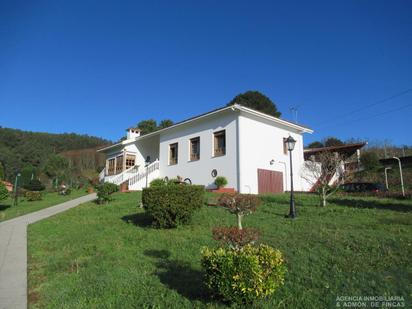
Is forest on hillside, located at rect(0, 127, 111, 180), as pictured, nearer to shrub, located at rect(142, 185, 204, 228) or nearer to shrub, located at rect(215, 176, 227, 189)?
shrub, located at rect(215, 176, 227, 189)

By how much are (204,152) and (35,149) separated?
43.8m

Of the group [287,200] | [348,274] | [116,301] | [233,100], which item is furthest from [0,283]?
[233,100]

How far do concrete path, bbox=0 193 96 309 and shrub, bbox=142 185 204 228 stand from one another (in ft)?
11.1

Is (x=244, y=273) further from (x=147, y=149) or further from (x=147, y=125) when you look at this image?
(x=147, y=125)

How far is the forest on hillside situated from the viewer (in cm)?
3881

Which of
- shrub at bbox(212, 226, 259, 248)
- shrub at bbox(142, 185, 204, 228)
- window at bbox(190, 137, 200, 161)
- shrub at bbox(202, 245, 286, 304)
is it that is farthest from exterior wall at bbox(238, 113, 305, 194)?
shrub at bbox(202, 245, 286, 304)

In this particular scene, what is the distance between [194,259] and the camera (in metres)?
5.78

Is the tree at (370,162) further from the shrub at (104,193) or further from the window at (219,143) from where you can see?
the shrub at (104,193)

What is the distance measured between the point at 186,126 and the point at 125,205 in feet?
28.1

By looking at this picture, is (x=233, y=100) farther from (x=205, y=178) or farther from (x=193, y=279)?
(x=193, y=279)

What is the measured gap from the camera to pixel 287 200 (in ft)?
43.3

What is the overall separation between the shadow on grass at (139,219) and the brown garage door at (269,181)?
328 inches

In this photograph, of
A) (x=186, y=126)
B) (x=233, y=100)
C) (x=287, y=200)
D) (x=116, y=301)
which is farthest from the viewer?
(x=233, y=100)

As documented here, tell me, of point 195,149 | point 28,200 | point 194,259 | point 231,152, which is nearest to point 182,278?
point 194,259
